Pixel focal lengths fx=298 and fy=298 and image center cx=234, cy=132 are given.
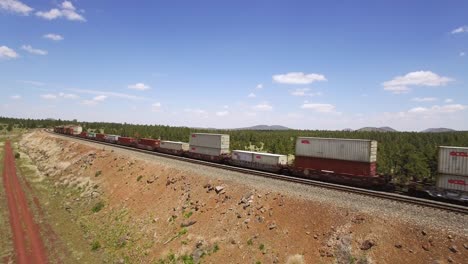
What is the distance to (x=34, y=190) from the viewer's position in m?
43.1

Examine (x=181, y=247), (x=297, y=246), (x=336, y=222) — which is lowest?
(x=181, y=247)

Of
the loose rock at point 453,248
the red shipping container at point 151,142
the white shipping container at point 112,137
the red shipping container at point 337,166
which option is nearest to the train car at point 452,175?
the red shipping container at point 337,166

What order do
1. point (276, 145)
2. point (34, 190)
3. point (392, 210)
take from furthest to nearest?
point (276, 145)
point (34, 190)
point (392, 210)

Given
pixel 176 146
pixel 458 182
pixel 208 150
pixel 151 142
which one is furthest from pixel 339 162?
pixel 151 142

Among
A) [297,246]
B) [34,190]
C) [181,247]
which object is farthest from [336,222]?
[34,190]

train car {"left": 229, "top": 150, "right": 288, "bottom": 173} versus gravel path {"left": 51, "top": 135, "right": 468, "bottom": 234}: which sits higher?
train car {"left": 229, "top": 150, "right": 288, "bottom": 173}

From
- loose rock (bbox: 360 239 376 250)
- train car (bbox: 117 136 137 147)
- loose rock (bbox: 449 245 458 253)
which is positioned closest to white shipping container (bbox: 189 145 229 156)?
train car (bbox: 117 136 137 147)

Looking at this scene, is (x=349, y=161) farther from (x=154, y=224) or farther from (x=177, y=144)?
(x=177, y=144)

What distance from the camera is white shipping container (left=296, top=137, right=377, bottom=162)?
92.7 ft

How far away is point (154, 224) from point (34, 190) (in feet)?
90.3

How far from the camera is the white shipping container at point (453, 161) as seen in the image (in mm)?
22406

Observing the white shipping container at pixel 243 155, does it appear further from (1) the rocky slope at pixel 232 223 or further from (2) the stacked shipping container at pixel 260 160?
(1) the rocky slope at pixel 232 223

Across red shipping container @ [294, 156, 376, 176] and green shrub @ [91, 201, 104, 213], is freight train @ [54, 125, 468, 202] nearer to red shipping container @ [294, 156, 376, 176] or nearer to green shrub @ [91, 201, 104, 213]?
red shipping container @ [294, 156, 376, 176]

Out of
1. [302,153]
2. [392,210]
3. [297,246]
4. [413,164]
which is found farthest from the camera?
[413,164]
